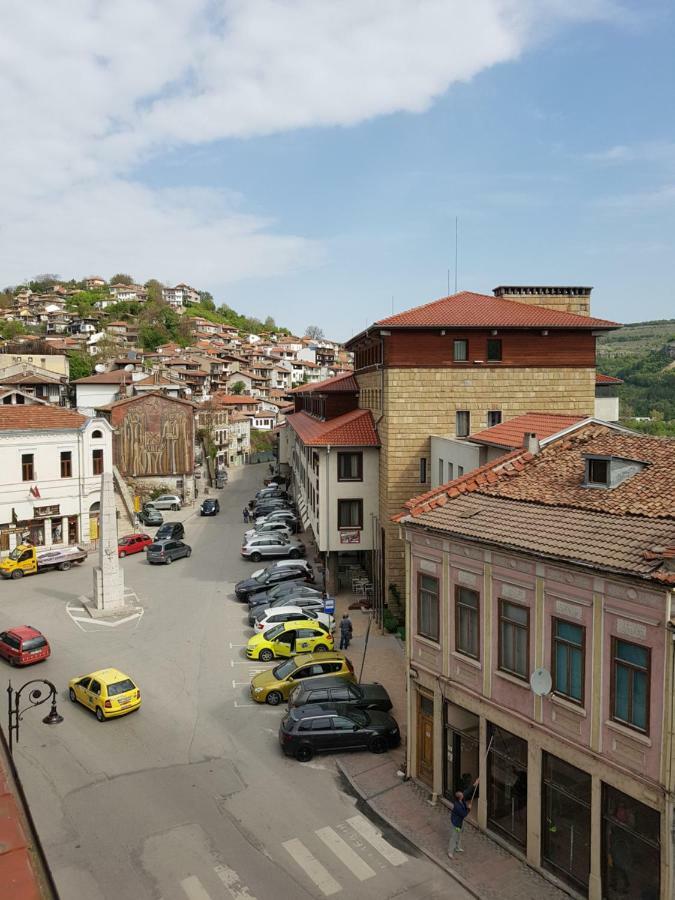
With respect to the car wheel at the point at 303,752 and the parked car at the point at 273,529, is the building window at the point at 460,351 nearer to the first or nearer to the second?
the car wheel at the point at 303,752

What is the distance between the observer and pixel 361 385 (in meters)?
36.2

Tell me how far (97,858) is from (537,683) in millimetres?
9205

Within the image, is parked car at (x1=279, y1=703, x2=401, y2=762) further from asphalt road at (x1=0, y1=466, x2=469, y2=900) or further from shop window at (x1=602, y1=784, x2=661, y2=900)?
shop window at (x1=602, y1=784, x2=661, y2=900)

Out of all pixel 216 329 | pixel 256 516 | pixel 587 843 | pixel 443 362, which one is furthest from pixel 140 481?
pixel 216 329

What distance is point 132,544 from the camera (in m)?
42.3

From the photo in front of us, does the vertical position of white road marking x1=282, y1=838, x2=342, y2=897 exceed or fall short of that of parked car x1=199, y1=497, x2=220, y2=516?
Result: it falls short

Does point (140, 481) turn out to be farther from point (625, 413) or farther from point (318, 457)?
point (625, 413)

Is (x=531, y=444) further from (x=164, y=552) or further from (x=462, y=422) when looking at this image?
(x=164, y=552)

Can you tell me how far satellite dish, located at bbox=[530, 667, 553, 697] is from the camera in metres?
13.0

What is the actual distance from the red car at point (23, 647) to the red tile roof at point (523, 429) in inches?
640

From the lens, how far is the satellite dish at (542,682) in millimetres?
13039

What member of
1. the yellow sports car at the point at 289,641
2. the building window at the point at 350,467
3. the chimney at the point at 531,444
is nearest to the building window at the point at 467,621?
the chimney at the point at 531,444

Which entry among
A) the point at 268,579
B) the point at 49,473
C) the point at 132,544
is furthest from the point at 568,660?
the point at 49,473

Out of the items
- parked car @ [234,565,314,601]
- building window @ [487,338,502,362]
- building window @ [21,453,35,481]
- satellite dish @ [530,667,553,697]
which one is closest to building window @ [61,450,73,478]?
building window @ [21,453,35,481]
